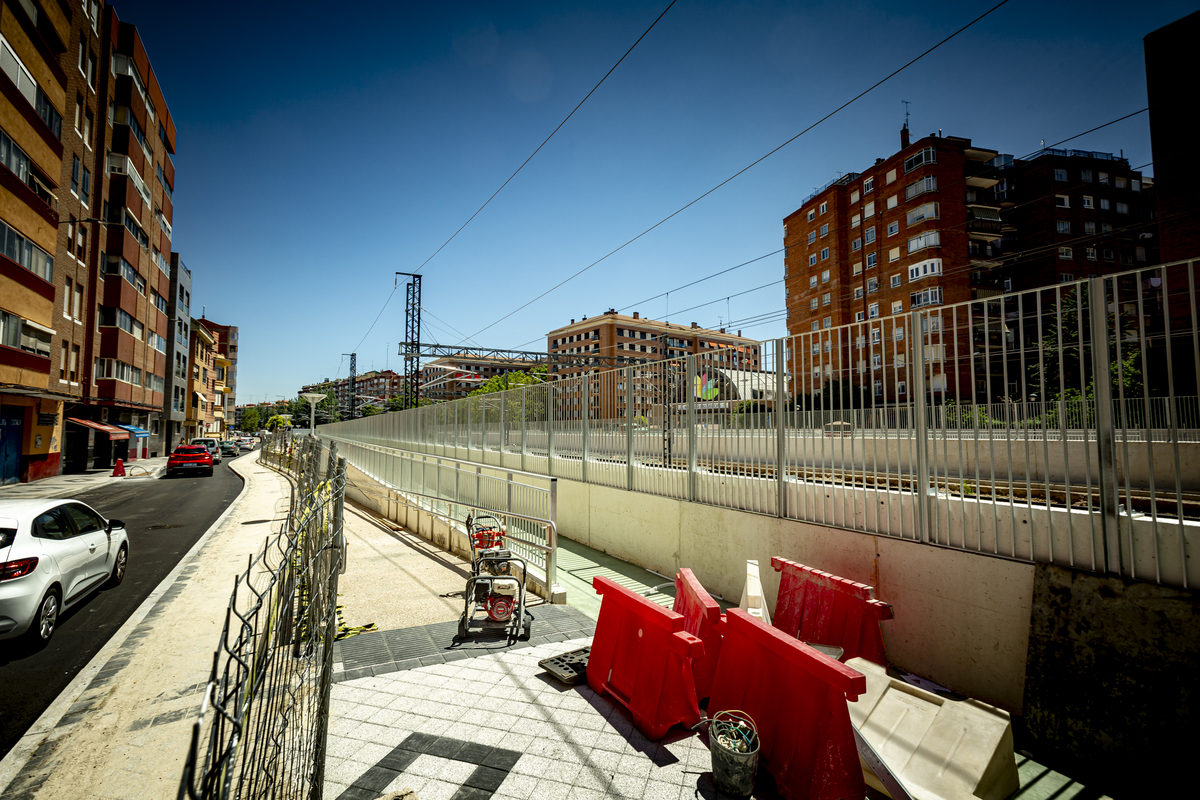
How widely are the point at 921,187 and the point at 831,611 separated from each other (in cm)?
4810

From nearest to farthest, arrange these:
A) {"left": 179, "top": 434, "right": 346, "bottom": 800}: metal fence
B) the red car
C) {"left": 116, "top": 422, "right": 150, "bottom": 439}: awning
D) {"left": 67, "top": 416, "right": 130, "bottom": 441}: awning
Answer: {"left": 179, "top": 434, "right": 346, "bottom": 800}: metal fence, the red car, {"left": 67, "top": 416, "right": 130, "bottom": 441}: awning, {"left": 116, "top": 422, "right": 150, "bottom": 439}: awning

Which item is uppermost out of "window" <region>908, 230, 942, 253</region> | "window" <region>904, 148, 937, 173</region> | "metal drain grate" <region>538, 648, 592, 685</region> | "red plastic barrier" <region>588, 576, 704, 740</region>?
"window" <region>904, 148, 937, 173</region>

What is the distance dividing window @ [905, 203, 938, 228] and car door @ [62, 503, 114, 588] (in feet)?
164

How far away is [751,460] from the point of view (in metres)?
6.84

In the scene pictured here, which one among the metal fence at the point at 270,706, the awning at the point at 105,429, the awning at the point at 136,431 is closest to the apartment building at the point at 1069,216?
the metal fence at the point at 270,706

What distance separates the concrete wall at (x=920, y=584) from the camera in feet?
14.1

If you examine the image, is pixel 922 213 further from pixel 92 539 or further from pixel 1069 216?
pixel 92 539

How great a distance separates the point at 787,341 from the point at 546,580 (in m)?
4.23

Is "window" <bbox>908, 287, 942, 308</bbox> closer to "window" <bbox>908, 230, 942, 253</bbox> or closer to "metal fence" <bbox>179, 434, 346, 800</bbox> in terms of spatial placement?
"window" <bbox>908, 230, 942, 253</bbox>

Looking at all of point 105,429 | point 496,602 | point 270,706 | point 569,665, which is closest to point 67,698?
point 496,602

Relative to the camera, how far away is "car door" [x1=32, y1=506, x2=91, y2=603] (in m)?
6.31

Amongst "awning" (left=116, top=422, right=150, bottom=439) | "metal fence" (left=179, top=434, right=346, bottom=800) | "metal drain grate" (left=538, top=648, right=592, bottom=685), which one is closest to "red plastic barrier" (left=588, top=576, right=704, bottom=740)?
"metal drain grate" (left=538, top=648, right=592, bottom=685)

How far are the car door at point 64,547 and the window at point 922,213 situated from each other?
5028 cm

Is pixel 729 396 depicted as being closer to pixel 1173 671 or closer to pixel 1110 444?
pixel 1110 444
